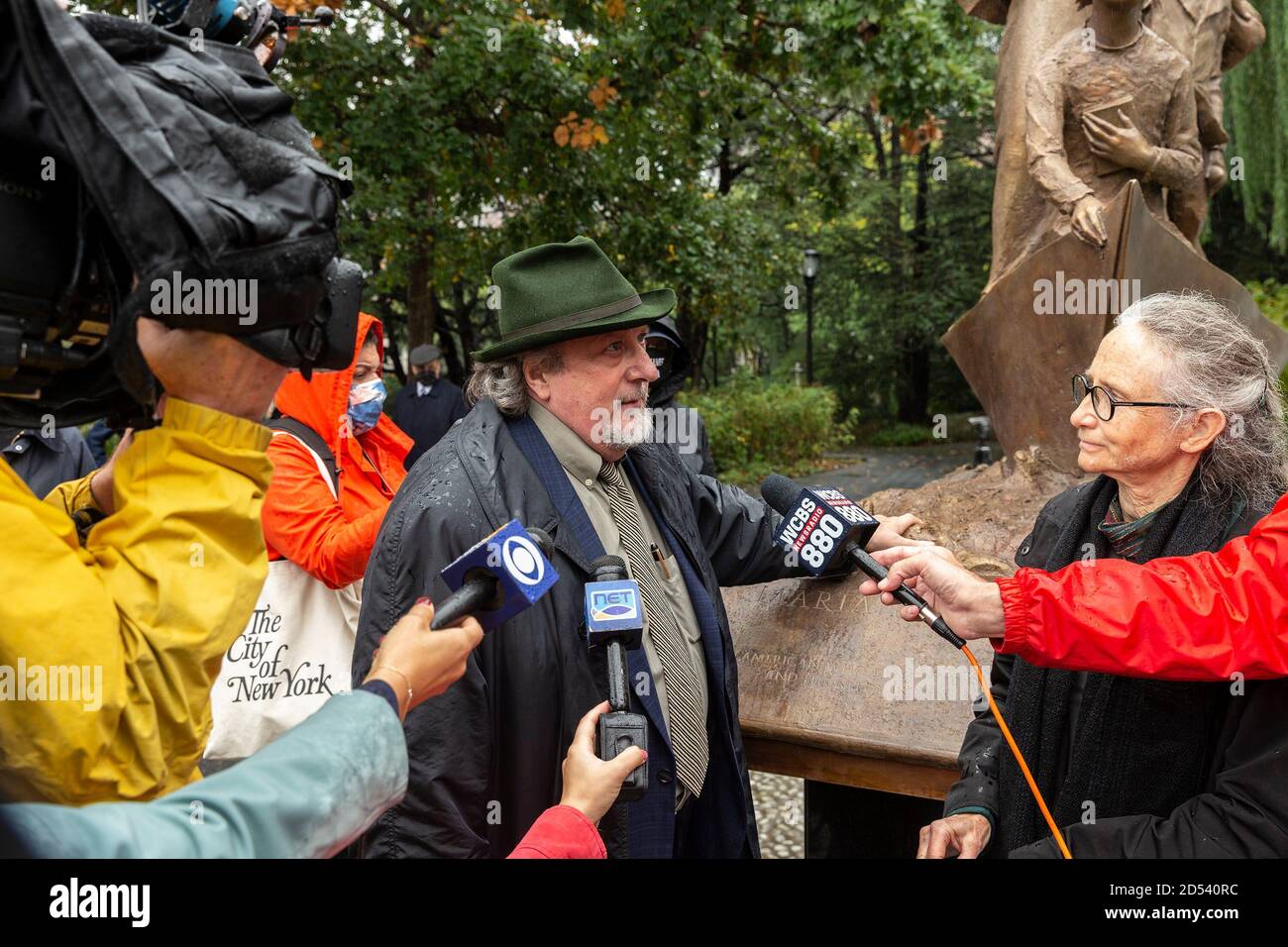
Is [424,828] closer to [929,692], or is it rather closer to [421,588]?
[421,588]

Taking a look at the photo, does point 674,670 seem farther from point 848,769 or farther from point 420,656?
point 420,656

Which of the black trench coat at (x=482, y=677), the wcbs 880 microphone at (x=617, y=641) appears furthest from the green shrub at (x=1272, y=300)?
the wcbs 880 microphone at (x=617, y=641)

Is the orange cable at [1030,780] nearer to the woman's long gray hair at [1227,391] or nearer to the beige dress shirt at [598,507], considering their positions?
the woman's long gray hair at [1227,391]

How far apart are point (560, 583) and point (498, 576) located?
66cm

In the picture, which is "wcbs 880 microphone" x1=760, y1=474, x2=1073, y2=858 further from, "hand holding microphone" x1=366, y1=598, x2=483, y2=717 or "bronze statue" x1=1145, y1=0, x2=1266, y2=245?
"bronze statue" x1=1145, y1=0, x2=1266, y2=245

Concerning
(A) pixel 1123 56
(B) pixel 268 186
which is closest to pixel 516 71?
(A) pixel 1123 56

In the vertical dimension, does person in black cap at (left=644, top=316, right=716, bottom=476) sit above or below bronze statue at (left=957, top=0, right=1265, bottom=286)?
below

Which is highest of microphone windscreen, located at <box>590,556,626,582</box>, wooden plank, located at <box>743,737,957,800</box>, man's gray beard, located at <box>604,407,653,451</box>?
man's gray beard, located at <box>604,407,653,451</box>

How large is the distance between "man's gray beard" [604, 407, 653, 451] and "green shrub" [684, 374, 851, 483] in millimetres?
12780

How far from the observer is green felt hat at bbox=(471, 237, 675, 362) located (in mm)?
2496

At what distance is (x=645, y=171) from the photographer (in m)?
8.96

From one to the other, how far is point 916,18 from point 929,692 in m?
5.91

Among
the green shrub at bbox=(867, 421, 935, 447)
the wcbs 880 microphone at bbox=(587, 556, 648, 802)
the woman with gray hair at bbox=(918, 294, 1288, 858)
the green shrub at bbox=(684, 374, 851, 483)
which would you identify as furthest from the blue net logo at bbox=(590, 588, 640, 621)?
the green shrub at bbox=(867, 421, 935, 447)

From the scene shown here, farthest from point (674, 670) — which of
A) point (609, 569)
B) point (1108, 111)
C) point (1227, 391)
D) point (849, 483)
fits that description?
point (849, 483)
